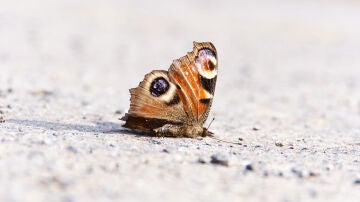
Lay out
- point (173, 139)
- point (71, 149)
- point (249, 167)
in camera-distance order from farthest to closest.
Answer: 1. point (173, 139)
2. point (71, 149)
3. point (249, 167)

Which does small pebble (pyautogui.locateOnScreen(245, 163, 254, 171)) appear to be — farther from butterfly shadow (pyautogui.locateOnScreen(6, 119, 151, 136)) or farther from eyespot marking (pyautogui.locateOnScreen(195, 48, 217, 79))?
butterfly shadow (pyautogui.locateOnScreen(6, 119, 151, 136))

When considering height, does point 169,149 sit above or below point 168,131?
below

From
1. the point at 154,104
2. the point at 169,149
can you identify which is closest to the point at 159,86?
the point at 154,104

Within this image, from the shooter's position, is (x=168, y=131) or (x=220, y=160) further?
(x=168, y=131)

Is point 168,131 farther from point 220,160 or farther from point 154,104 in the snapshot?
point 220,160

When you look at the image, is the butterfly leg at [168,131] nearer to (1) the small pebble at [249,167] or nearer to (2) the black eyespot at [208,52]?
(2) the black eyespot at [208,52]

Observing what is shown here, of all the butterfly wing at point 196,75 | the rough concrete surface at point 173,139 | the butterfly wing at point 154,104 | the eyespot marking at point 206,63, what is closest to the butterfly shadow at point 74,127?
the rough concrete surface at point 173,139

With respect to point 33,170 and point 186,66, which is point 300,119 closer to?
point 186,66
